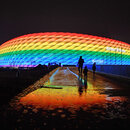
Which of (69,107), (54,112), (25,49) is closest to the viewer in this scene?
(54,112)

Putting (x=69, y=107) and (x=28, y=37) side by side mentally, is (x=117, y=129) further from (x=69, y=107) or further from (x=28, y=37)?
(x=28, y=37)

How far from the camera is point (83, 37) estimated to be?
7600 centimetres

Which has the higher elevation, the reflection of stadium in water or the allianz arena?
the allianz arena

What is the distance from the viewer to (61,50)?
7069 centimetres

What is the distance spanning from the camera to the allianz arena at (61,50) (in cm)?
7106

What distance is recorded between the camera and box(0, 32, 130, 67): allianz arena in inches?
2798

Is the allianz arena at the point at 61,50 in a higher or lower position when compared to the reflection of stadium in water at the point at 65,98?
higher

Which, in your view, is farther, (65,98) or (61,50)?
A: (61,50)

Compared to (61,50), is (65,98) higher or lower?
lower

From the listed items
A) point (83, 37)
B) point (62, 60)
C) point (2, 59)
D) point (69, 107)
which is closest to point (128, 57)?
point (83, 37)

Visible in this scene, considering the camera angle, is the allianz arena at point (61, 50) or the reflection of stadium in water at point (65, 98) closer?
the reflection of stadium in water at point (65, 98)

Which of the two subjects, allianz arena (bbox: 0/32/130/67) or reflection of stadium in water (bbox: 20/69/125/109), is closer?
reflection of stadium in water (bbox: 20/69/125/109)

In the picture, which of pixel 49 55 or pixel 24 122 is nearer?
pixel 24 122

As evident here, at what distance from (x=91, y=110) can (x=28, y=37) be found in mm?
72796
